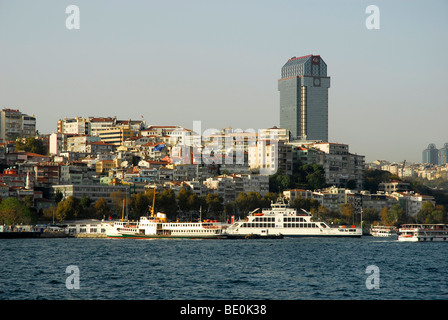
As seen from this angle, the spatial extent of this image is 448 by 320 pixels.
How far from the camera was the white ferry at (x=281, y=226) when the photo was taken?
83375mm

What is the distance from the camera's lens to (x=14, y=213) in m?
83.4

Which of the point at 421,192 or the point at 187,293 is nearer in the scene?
the point at 187,293

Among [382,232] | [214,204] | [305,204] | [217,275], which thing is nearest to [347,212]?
[305,204]

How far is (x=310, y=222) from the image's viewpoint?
8719 cm

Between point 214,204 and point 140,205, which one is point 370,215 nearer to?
point 214,204

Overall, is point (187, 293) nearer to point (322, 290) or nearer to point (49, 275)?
point (322, 290)

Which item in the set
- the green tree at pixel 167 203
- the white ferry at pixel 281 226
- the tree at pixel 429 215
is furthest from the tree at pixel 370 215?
the green tree at pixel 167 203

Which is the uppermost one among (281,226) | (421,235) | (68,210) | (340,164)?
(340,164)

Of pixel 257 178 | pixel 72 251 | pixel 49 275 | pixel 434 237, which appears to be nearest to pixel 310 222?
pixel 434 237

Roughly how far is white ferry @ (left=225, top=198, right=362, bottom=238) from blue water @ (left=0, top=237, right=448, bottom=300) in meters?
28.2

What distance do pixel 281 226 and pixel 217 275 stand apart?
49294 millimetres

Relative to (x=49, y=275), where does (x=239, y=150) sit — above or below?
above
